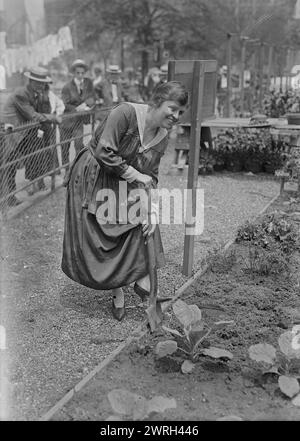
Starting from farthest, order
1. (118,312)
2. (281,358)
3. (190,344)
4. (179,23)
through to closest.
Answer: (179,23), (118,312), (190,344), (281,358)

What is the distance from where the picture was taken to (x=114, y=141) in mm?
3889

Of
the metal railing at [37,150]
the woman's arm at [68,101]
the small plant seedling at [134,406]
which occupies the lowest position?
the small plant seedling at [134,406]

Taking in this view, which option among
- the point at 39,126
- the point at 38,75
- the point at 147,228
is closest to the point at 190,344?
the point at 147,228

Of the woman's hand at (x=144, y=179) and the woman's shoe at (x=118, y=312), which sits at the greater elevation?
the woman's hand at (x=144, y=179)

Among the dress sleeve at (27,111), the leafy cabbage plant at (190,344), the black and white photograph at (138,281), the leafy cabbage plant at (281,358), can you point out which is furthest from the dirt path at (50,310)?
the dress sleeve at (27,111)

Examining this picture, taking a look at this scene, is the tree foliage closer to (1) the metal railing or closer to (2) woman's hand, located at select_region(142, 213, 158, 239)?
(1) the metal railing

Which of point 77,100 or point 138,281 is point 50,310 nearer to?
point 138,281

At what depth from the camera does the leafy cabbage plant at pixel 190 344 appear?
136 inches

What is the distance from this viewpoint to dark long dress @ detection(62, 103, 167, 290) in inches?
161

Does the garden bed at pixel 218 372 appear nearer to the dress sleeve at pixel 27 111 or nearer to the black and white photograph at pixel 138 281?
the black and white photograph at pixel 138 281

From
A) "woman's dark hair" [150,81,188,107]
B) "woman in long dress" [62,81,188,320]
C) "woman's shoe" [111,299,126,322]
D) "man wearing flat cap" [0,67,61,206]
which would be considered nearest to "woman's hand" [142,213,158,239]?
"woman in long dress" [62,81,188,320]

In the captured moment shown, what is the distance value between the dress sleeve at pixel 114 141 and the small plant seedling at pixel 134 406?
4.75 ft

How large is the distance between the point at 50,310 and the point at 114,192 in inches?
39.7

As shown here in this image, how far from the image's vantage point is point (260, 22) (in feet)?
41.9
